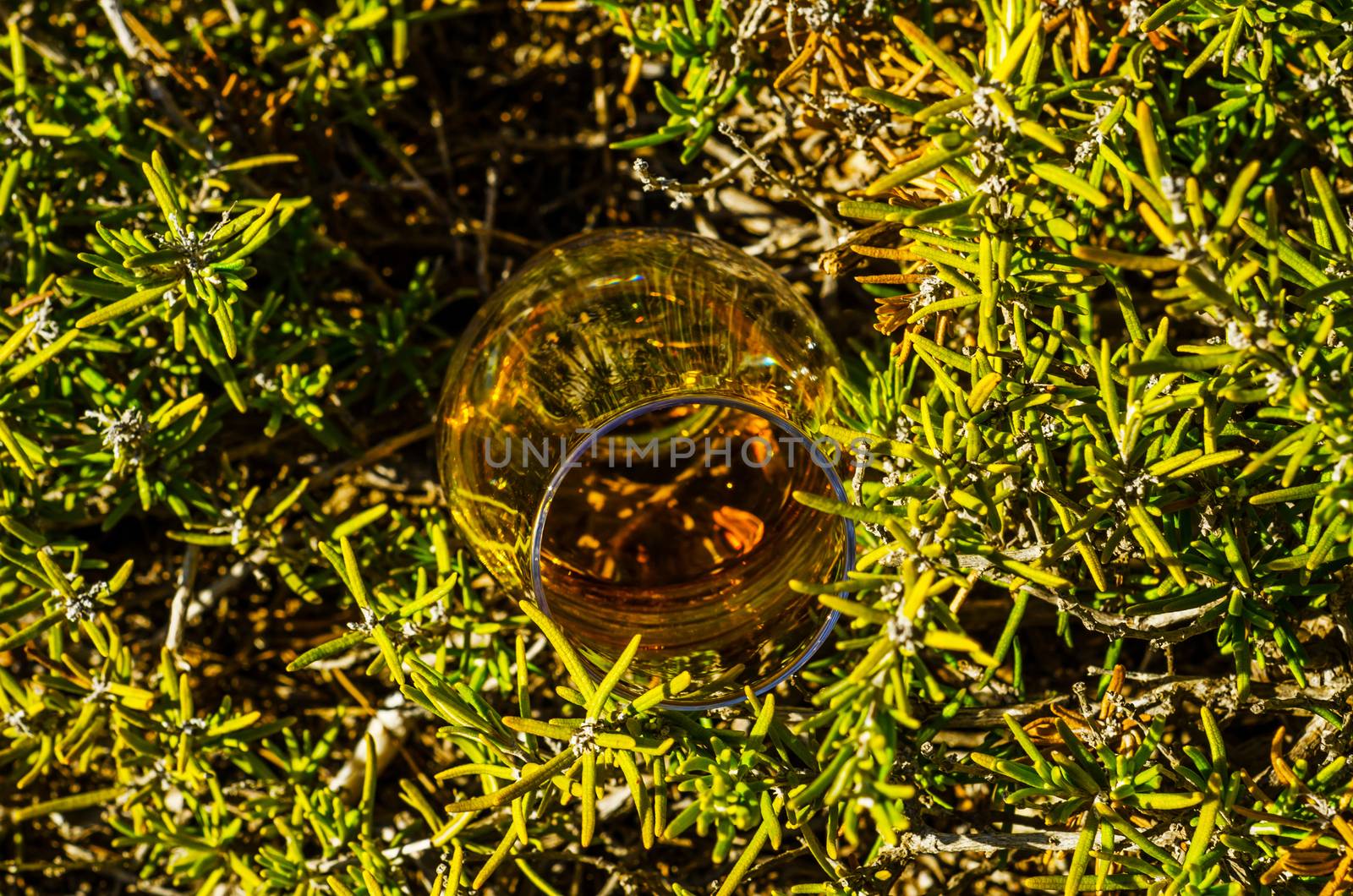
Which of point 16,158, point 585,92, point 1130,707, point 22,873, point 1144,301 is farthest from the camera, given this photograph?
point 585,92

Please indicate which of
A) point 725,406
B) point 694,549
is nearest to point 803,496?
point 725,406

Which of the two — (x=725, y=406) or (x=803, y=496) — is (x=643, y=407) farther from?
(x=803, y=496)

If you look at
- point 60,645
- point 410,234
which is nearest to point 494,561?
point 60,645

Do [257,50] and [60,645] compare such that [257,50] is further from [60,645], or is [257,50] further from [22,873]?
[22,873]

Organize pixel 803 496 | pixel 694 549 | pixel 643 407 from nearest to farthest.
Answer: pixel 803 496 → pixel 643 407 → pixel 694 549

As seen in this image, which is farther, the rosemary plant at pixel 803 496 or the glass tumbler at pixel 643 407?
the glass tumbler at pixel 643 407
